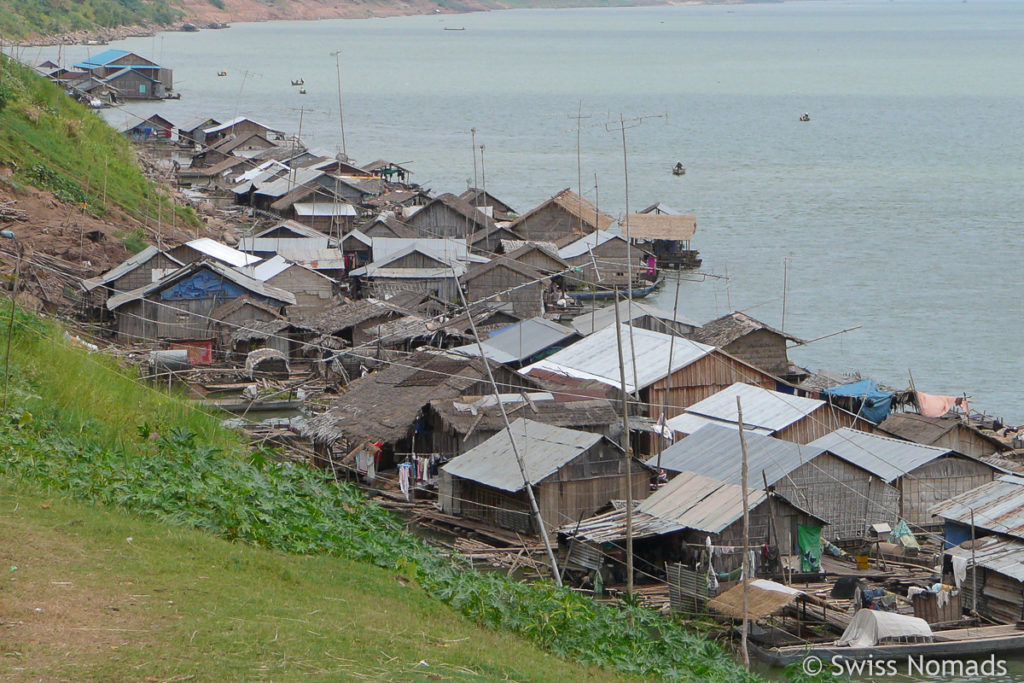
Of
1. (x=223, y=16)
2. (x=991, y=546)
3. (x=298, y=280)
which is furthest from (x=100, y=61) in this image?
(x=223, y=16)

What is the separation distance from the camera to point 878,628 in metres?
14.3

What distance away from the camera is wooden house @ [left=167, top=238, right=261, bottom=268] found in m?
30.6

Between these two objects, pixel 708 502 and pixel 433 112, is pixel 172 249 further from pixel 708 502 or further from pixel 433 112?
pixel 433 112

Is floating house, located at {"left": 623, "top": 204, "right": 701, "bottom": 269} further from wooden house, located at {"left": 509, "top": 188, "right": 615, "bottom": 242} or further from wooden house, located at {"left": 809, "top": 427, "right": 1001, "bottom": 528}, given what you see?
wooden house, located at {"left": 809, "top": 427, "right": 1001, "bottom": 528}

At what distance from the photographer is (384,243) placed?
36.8 metres

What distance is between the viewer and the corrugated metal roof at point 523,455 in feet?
59.1

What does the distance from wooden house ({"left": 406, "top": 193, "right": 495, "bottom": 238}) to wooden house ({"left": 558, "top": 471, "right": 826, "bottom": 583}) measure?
24667 millimetres

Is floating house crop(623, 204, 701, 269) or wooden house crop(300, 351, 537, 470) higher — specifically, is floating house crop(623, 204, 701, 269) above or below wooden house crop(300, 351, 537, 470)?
above

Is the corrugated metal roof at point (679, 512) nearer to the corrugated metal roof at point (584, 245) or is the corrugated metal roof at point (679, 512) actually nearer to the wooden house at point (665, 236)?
the corrugated metal roof at point (584, 245)

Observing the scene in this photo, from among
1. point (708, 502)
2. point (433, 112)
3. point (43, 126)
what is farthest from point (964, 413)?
point (433, 112)

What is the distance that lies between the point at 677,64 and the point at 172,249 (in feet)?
411

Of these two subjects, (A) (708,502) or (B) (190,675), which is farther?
(A) (708,502)

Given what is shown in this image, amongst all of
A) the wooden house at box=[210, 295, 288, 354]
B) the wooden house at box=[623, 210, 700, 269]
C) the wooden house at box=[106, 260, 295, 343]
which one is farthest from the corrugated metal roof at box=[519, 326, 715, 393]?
the wooden house at box=[623, 210, 700, 269]

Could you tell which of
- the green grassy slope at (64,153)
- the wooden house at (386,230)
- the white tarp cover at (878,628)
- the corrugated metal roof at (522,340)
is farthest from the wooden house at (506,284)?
the white tarp cover at (878,628)
